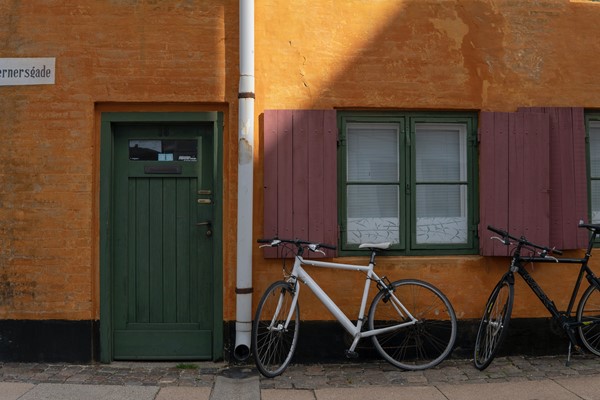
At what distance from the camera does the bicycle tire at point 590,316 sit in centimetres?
571

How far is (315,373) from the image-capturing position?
558 centimetres

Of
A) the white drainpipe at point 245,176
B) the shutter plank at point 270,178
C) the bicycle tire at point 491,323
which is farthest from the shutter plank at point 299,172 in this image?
the bicycle tire at point 491,323

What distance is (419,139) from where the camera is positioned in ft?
20.0

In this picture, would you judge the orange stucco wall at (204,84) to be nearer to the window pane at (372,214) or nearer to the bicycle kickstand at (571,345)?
the window pane at (372,214)

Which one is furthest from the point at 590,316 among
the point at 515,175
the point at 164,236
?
the point at 164,236

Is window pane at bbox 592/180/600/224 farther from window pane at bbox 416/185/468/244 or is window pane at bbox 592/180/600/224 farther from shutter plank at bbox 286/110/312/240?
shutter plank at bbox 286/110/312/240

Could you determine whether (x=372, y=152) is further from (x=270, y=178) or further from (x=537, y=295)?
(x=537, y=295)

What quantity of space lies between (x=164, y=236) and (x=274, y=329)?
1426 mm

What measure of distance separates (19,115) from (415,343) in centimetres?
412

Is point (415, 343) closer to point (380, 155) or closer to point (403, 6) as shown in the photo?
point (380, 155)

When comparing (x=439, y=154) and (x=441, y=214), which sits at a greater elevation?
(x=439, y=154)

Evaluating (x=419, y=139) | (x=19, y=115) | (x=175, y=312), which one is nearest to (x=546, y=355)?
(x=419, y=139)

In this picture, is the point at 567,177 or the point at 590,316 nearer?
the point at 590,316

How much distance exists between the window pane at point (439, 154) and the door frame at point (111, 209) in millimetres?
1894
